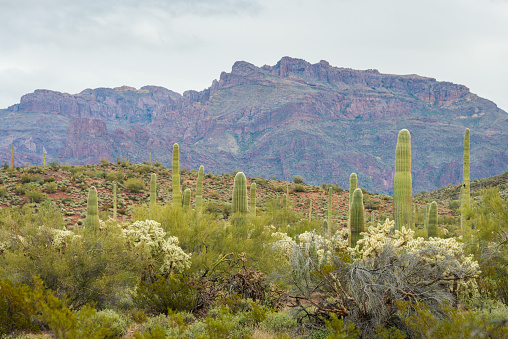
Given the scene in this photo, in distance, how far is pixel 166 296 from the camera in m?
7.84

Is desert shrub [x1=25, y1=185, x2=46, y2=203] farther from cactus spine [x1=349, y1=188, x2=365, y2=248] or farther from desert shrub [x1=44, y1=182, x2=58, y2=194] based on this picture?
cactus spine [x1=349, y1=188, x2=365, y2=248]

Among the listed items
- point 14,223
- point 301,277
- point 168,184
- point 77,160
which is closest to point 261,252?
point 301,277

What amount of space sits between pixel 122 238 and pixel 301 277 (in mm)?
3900

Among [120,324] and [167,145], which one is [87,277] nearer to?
[120,324]

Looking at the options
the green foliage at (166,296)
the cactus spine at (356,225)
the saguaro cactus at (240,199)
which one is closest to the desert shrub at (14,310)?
the green foliage at (166,296)

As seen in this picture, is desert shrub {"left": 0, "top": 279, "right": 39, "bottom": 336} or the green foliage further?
the green foliage

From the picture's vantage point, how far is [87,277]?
26.8ft

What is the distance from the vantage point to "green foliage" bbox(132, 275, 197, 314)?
7789 millimetres

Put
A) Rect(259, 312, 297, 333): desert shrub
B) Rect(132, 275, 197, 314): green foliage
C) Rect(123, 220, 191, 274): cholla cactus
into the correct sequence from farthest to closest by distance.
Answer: Rect(123, 220, 191, 274): cholla cactus
Rect(132, 275, 197, 314): green foliage
Rect(259, 312, 297, 333): desert shrub

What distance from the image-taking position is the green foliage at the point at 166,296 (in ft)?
25.6

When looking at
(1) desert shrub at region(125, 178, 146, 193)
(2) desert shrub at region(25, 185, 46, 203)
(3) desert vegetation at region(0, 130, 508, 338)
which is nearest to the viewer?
(3) desert vegetation at region(0, 130, 508, 338)

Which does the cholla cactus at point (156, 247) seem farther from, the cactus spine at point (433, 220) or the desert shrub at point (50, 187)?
the desert shrub at point (50, 187)

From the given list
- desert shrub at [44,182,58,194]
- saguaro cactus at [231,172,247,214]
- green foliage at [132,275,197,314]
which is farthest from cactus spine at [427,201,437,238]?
desert shrub at [44,182,58,194]

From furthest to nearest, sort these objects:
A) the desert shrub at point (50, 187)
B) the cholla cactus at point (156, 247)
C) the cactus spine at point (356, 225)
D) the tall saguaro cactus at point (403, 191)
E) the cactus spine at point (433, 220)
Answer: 1. the desert shrub at point (50, 187)
2. the cactus spine at point (433, 220)
3. the tall saguaro cactus at point (403, 191)
4. the cactus spine at point (356, 225)
5. the cholla cactus at point (156, 247)
